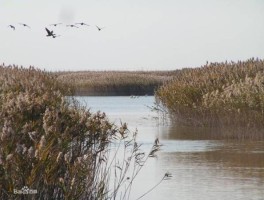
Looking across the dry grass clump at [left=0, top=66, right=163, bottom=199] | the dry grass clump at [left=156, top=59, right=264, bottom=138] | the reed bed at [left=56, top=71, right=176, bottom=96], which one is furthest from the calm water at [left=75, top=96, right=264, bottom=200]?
the reed bed at [left=56, top=71, right=176, bottom=96]

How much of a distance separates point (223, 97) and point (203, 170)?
580 cm

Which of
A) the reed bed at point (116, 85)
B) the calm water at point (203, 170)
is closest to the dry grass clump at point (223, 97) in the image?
the calm water at point (203, 170)

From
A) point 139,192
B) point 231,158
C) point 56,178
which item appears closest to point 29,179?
point 56,178

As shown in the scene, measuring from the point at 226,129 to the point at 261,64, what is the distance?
3038mm

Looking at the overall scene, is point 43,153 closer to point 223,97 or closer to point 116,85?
point 223,97

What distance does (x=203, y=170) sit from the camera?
33.8ft

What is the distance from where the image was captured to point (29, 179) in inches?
189

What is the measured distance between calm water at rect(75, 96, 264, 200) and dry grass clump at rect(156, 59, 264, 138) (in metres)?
0.84

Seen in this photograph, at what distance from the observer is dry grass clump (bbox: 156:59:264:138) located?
49.3 feet

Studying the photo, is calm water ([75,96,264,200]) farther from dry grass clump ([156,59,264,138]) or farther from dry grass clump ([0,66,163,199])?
dry grass clump ([0,66,163,199])

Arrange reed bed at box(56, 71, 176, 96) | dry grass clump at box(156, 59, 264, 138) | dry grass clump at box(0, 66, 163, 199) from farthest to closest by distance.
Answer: reed bed at box(56, 71, 176, 96)
dry grass clump at box(156, 59, 264, 138)
dry grass clump at box(0, 66, 163, 199)

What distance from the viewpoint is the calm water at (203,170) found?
847cm

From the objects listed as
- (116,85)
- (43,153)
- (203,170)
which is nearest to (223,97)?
(203,170)

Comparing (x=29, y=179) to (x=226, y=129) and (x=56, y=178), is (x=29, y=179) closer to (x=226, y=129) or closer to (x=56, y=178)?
(x=56, y=178)
